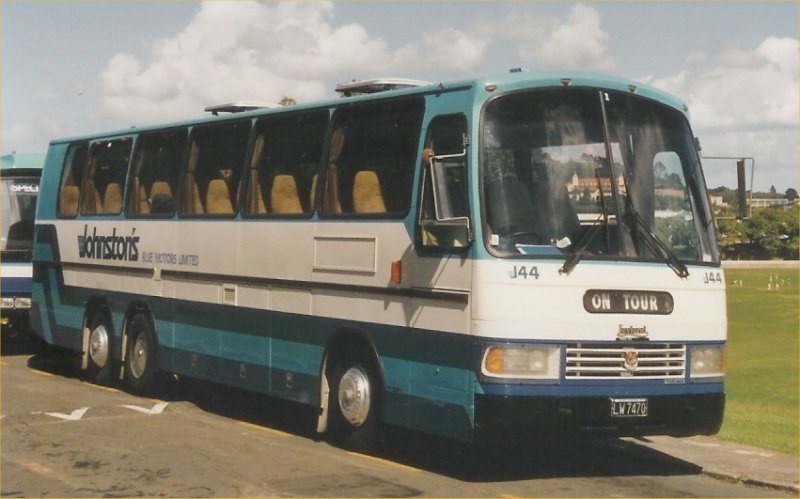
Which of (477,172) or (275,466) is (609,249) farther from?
(275,466)

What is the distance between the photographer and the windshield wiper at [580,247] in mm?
10414

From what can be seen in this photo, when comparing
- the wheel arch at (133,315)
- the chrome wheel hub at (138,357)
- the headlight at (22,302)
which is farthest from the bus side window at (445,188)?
the headlight at (22,302)

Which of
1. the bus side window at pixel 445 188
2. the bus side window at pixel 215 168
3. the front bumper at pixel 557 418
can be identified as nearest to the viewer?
the front bumper at pixel 557 418

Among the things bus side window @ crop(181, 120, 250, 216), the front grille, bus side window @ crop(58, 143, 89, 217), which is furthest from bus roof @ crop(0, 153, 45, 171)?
the front grille

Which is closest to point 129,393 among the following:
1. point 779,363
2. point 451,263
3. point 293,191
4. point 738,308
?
point 293,191

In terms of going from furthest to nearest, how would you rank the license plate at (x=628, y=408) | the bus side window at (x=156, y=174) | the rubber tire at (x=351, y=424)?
the bus side window at (x=156, y=174) → the rubber tire at (x=351, y=424) → the license plate at (x=628, y=408)

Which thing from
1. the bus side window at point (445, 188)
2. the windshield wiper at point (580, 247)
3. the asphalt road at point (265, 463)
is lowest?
the asphalt road at point (265, 463)

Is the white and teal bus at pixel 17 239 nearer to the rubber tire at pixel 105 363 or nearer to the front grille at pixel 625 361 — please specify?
the rubber tire at pixel 105 363

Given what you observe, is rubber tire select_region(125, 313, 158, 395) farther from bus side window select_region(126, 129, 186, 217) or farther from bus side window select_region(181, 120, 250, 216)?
bus side window select_region(181, 120, 250, 216)

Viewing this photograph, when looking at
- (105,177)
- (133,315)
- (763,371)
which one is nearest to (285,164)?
(133,315)

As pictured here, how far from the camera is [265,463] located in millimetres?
11133

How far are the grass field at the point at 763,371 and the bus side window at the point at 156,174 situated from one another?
7.13m

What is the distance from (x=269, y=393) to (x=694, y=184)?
4.89m

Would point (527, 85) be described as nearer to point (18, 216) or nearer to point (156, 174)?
point (156, 174)
